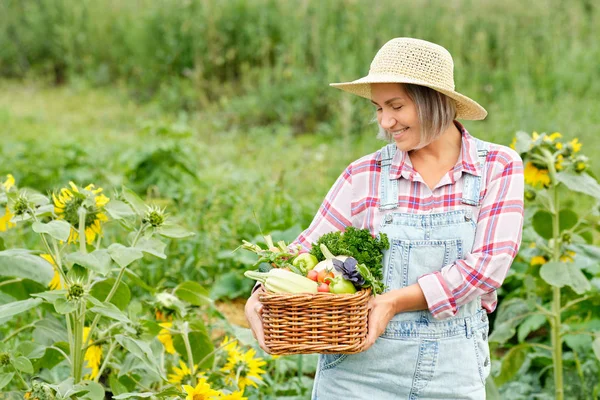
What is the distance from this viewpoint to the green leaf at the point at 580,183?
2.66m

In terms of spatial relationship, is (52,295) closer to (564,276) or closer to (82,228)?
(82,228)

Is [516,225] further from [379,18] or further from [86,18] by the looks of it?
[86,18]

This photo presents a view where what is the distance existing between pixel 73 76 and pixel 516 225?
773 cm

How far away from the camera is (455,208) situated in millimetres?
2010

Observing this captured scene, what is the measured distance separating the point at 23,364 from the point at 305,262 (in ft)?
2.62

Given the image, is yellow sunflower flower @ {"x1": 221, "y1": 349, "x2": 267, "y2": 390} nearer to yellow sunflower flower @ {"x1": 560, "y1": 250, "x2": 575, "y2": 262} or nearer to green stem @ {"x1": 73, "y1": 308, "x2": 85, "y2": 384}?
green stem @ {"x1": 73, "y1": 308, "x2": 85, "y2": 384}

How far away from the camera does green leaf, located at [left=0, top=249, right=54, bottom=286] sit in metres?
2.42

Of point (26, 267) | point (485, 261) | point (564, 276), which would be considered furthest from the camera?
point (564, 276)

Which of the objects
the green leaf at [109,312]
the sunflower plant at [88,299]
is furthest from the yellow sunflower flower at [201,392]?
the green leaf at [109,312]

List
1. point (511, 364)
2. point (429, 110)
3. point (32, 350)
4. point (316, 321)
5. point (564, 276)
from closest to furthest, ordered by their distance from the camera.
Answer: point (316, 321), point (429, 110), point (32, 350), point (564, 276), point (511, 364)

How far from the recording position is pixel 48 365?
2.42 metres

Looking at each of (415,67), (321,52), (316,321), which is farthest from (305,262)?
(321,52)

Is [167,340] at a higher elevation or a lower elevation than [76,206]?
lower

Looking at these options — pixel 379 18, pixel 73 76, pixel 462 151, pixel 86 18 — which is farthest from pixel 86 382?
pixel 86 18
